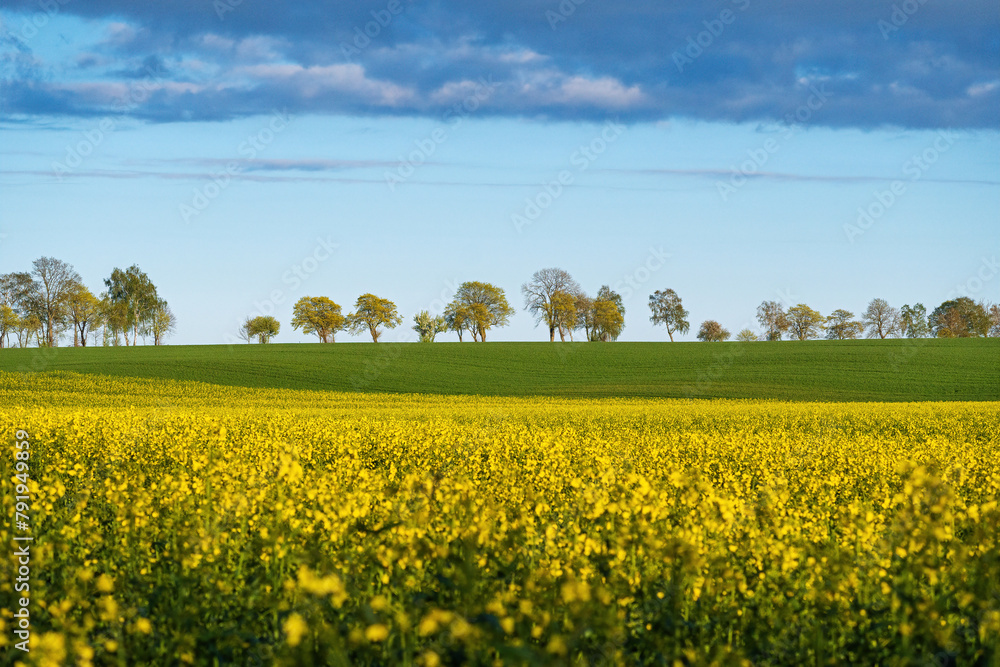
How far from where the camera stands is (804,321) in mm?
126875

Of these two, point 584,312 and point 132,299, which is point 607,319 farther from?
point 132,299

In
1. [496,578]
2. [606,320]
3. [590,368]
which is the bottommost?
[590,368]

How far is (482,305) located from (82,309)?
54.0m

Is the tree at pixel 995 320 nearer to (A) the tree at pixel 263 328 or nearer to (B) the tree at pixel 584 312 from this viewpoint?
(B) the tree at pixel 584 312

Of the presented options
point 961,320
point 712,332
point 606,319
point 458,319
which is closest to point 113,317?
point 458,319

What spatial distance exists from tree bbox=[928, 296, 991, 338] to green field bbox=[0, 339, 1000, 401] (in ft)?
116

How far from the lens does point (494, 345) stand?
8431 centimetres

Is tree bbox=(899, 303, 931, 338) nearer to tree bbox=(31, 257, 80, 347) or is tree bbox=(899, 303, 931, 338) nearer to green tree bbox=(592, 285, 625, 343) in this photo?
green tree bbox=(592, 285, 625, 343)

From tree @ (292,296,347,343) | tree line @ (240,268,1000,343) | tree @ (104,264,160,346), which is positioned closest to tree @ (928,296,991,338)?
tree line @ (240,268,1000,343)

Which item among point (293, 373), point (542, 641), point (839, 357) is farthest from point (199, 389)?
point (839, 357)

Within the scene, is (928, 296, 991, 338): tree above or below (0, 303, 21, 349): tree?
below

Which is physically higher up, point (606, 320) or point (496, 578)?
point (606, 320)

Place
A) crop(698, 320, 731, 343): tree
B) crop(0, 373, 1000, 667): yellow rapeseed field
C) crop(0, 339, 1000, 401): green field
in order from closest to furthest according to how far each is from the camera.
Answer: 1. crop(0, 373, 1000, 667): yellow rapeseed field
2. crop(0, 339, 1000, 401): green field
3. crop(698, 320, 731, 343): tree

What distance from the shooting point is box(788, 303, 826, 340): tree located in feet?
416
